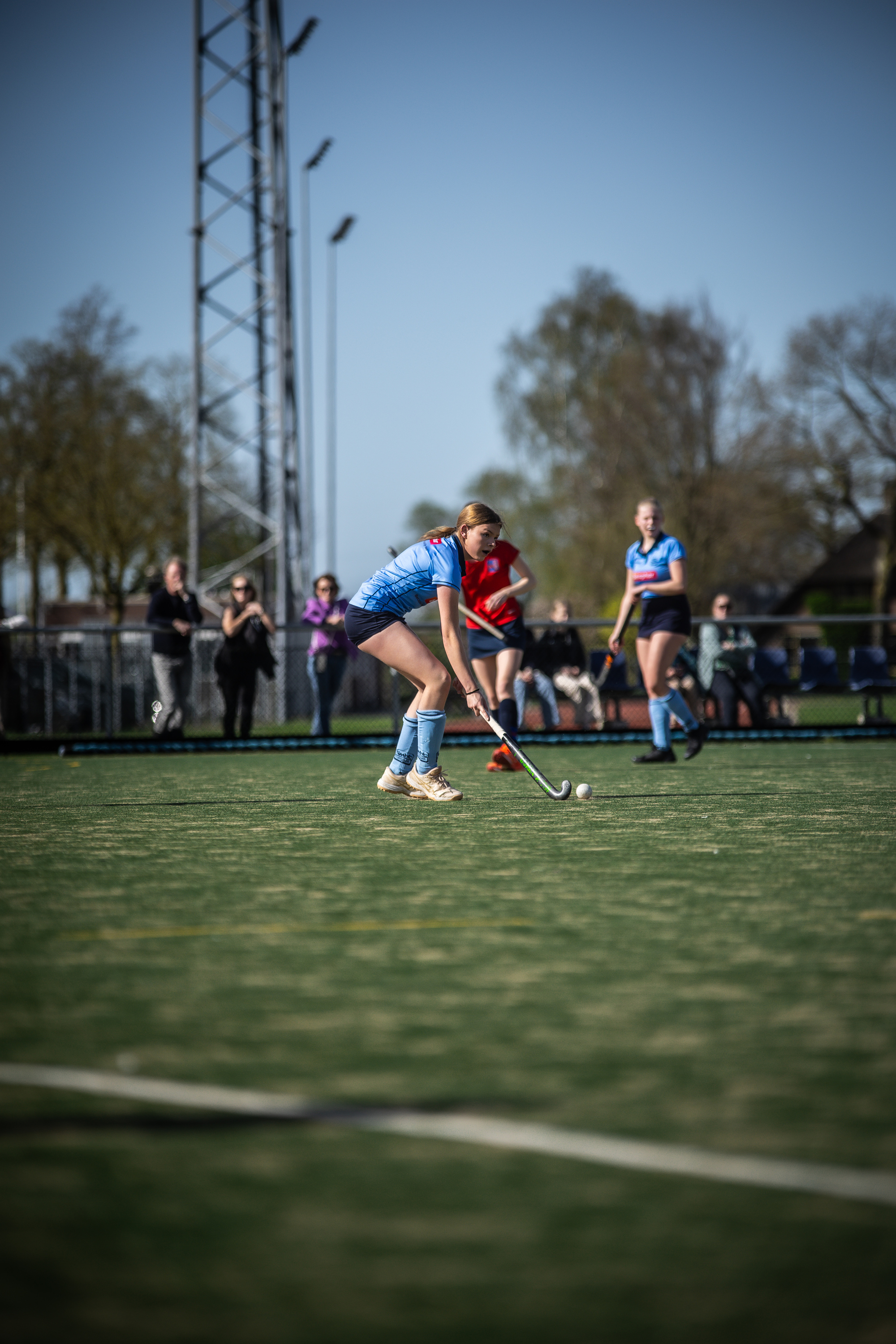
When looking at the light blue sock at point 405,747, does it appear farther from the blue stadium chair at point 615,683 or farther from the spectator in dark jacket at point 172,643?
the blue stadium chair at point 615,683

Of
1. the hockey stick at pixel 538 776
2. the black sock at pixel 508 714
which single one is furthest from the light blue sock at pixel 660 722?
the hockey stick at pixel 538 776

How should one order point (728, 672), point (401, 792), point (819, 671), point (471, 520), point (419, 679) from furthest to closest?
point (819, 671)
point (728, 672)
point (401, 792)
point (419, 679)
point (471, 520)

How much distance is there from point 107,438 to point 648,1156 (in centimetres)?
3410

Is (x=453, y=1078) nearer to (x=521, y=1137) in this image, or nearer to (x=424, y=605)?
(x=521, y=1137)

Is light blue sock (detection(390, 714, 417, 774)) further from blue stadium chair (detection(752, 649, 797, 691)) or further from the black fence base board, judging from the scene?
blue stadium chair (detection(752, 649, 797, 691))

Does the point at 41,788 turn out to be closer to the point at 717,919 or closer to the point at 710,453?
the point at 717,919

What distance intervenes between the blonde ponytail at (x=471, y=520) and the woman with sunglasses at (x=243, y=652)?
23.3 feet

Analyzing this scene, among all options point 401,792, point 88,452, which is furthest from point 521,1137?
point 88,452

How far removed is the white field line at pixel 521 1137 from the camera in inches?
91.0

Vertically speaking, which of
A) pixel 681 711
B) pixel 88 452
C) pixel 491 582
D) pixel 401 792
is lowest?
pixel 401 792

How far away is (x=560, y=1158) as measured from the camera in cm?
242

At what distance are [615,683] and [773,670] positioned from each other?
6.21 feet

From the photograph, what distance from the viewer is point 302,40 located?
23.6m

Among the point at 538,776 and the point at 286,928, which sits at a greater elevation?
the point at 538,776
